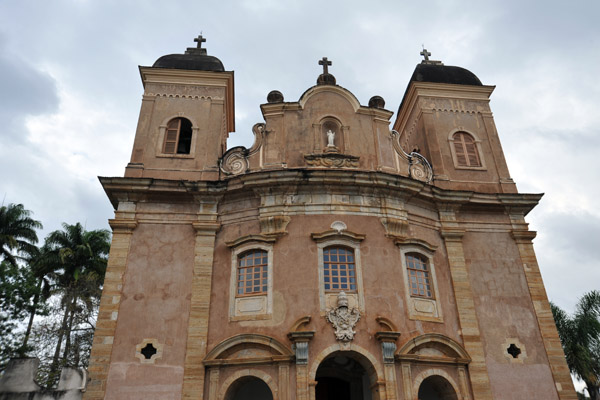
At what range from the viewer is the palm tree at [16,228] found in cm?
2758

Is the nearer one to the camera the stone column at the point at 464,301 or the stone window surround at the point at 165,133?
the stone column at the point at 464,301

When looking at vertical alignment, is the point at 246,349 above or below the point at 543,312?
below

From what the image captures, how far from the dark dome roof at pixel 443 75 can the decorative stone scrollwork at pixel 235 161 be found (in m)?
7.82

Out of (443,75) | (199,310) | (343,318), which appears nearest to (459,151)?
(443,75)

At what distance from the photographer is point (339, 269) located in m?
14.1

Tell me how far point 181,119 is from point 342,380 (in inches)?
418

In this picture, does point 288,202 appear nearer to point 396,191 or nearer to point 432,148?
point 396,191

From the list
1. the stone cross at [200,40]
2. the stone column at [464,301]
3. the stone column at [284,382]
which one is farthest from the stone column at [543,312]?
the stone cross at [200,40]

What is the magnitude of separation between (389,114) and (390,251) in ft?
17.7

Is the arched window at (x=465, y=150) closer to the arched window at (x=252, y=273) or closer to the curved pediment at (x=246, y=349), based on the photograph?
the arched window at (x=252, y=273)

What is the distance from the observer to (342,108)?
16953 millimetres

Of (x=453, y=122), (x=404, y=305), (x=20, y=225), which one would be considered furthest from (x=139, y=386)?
(x=20, y=225)

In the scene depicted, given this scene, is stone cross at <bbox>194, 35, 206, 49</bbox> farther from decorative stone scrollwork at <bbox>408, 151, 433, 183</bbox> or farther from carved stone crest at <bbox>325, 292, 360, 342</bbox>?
carved stone crest at <bbox>325, 292, 360, 342</bbox>

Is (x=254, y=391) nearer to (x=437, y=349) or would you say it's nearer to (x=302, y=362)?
(x=302, y=362)
